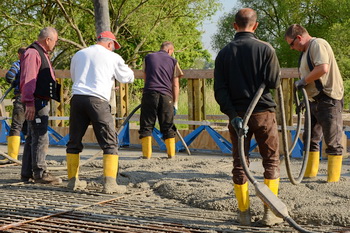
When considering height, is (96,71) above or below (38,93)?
above

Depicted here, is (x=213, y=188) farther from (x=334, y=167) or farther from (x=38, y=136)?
(x=38, y=136)

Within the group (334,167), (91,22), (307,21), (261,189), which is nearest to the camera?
(261,189)

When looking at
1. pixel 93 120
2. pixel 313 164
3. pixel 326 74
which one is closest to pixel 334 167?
pixel 313 164

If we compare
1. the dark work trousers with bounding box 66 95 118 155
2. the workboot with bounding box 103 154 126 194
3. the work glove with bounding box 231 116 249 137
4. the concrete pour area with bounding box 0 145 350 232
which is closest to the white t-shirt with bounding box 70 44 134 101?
the dark work trousers with bounding box 66 95 118 155

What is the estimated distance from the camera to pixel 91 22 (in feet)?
80.8

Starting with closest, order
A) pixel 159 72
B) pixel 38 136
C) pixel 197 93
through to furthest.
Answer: pixel 38 136
pixel 159 72
pixel 197 93

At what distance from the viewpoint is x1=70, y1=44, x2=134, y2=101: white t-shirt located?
6.20 meters

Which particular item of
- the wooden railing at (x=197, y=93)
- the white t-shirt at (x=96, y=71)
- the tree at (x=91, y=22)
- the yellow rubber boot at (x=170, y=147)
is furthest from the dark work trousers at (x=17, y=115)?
the tree at (x=91, y=22)

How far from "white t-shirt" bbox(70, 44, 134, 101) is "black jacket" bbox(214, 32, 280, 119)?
5.77 feet

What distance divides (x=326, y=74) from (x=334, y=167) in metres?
1.02

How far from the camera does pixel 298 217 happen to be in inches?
193

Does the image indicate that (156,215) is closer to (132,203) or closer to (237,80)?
(132,203)

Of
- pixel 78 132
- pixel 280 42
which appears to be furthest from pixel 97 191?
pixel 280 42

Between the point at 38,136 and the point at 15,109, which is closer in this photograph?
the point at 38,136
